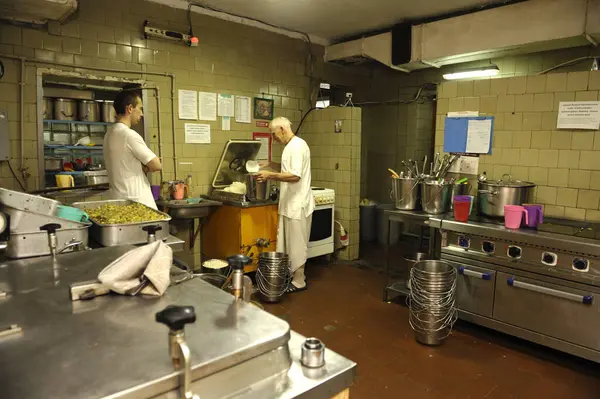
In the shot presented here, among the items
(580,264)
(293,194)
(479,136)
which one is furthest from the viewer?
(293,194)

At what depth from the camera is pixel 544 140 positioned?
383 centimetres

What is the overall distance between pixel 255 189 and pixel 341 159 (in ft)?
5.05

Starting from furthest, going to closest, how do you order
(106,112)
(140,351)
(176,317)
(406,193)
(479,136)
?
(106,112) < (479,136) < (406,193) < (140,351) < (176,317)

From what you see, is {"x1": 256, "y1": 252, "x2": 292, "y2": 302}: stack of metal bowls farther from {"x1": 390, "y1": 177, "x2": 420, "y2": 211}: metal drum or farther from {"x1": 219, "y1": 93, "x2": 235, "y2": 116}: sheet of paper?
{"x1": 219, "y1": 93, "x2": 235, "y2": 116}: sheet of paper

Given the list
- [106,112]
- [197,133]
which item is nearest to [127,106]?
[197,133]

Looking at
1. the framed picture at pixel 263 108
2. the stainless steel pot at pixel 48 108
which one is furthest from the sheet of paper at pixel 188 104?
the stainless steel pot at pixel 48 108

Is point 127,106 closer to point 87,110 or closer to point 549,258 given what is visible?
point 87,110

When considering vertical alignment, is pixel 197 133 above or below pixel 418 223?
above

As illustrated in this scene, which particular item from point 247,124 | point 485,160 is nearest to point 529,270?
point 485,160

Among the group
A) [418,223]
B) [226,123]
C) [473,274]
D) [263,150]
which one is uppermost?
[226,123]

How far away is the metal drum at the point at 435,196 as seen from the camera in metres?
3.84

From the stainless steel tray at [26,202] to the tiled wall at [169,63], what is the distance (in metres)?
2.08

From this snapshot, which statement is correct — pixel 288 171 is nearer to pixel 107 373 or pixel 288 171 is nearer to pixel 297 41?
pixel 297 41

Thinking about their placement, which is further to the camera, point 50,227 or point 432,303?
point 432,303
